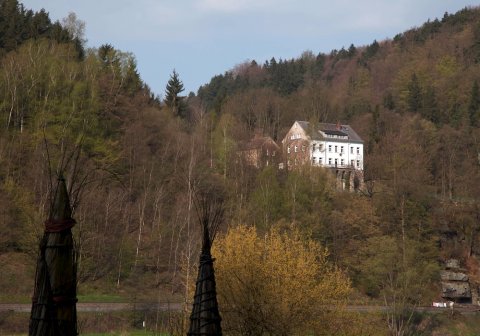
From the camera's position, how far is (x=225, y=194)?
61.1m

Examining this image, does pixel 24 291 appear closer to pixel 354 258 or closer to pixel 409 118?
pixel 354 258

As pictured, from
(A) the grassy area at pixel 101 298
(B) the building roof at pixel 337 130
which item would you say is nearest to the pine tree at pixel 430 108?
(B) the building roof at pixel 337 130

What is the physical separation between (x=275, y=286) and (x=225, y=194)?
31.3 m

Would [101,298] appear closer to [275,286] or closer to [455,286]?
[275,286]

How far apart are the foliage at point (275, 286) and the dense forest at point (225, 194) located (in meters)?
0.10

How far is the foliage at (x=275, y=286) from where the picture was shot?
85.5 ft

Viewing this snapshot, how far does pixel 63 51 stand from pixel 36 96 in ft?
31.6

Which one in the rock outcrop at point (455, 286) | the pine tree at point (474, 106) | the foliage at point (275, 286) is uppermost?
the pine tree at point (474, 106)

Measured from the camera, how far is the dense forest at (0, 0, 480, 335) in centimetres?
3362

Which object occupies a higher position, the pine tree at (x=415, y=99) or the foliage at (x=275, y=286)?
the pine tree at (x=415, y=99)

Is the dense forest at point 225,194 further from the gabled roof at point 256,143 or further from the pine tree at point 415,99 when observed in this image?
the pine tree at point 415,99

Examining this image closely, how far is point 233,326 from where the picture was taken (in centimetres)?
2405

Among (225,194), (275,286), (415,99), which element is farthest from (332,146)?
(275,286)

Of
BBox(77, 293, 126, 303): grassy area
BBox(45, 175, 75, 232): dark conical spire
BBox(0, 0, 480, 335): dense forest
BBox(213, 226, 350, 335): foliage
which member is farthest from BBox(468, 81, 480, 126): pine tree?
BBox(45, 175, 75, 232): dark conical spire
